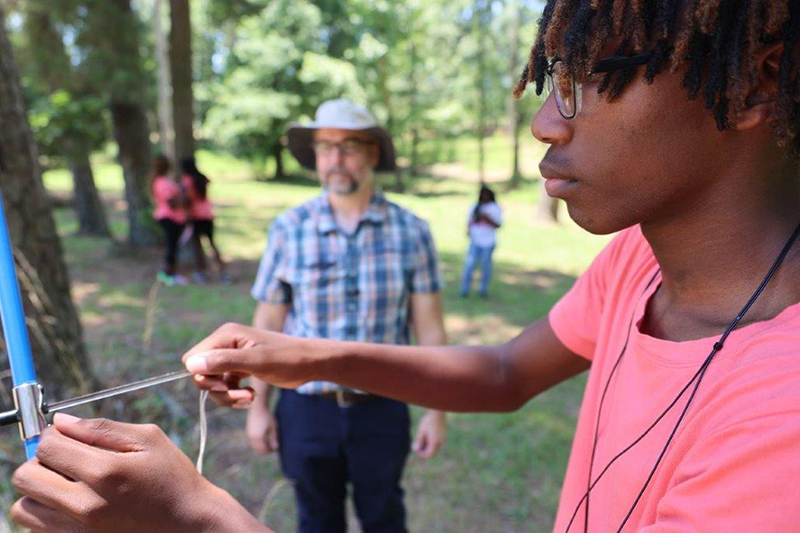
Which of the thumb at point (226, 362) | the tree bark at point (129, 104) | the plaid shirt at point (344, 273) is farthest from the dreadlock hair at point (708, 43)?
the tree bark at point (129, 104)

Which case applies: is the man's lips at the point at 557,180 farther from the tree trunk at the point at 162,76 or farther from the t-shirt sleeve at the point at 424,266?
the tree trunk at the point at 162,76

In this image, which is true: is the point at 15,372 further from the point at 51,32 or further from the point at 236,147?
the point at 236,147

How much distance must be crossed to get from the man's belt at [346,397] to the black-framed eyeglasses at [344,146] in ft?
3.78

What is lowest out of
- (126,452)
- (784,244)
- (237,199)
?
(237,199)

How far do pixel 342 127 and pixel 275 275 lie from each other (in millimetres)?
783

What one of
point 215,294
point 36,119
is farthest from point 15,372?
point 215,294

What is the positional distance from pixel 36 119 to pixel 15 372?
22.8ft

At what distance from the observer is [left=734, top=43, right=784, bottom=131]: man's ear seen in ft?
3.30

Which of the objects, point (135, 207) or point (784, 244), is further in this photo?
point (135, 207)

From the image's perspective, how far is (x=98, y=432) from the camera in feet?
3.28

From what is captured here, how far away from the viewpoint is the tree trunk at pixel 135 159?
10.2 metres

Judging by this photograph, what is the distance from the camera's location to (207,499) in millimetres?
1059

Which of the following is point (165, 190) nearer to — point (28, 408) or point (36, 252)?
point (36, 252)

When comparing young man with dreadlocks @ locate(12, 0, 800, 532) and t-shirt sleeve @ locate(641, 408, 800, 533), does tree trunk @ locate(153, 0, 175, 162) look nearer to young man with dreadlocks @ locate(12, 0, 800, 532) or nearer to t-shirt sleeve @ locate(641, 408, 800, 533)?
young man with dreadlocks @ locate(12, 0, 800, 532)
